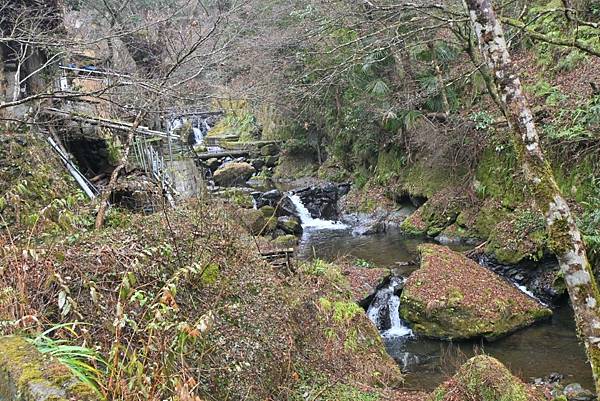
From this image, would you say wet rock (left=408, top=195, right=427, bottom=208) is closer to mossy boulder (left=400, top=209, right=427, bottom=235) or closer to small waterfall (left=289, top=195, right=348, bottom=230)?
mossy boulder (left=400, top=209, right=427, bottom=235)

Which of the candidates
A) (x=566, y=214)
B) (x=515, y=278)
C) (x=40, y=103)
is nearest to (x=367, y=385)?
(x=566, y=214)

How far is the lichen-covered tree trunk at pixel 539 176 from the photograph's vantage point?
4.46 metres

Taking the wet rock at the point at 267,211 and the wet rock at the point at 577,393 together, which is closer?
the wet rock at the point at 577,393

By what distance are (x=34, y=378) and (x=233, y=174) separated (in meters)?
24.7

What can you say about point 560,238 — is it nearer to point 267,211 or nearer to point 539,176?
point 539,176

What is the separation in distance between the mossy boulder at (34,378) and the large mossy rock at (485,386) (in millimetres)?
4947

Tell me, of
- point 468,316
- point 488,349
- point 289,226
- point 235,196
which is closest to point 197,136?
point 289,226

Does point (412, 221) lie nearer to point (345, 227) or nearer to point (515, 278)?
point (345, 227)

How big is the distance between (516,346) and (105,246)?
301 inches

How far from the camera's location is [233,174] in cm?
2688

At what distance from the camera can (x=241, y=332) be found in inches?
196

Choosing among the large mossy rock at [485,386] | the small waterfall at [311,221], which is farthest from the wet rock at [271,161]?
the large mossy rock at [485,386]

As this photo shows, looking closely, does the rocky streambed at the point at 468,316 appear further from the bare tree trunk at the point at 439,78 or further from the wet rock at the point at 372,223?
the bare tree trunk at the point at 439,78

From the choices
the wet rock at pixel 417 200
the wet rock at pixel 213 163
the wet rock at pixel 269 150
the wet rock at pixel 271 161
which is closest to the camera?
the wet rock at pixel 417 200
